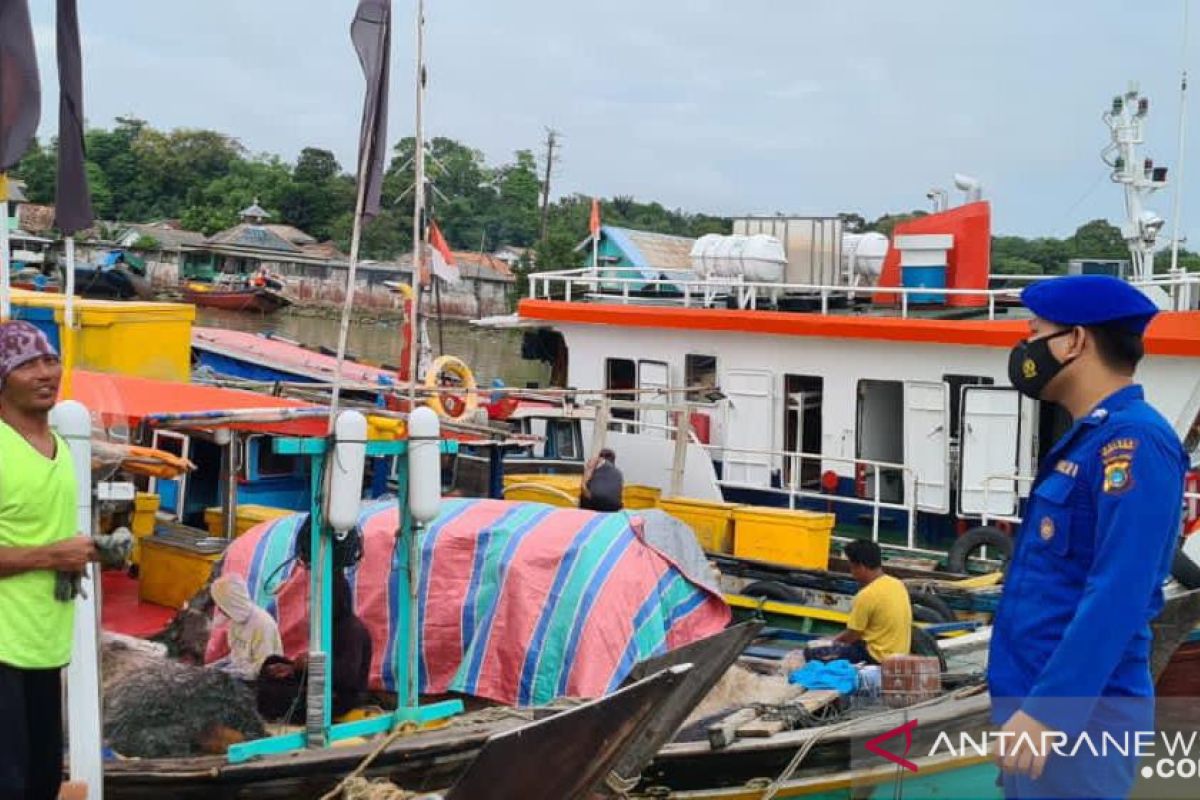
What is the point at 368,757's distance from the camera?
5.50 meters

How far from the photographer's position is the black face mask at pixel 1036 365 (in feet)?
9.53

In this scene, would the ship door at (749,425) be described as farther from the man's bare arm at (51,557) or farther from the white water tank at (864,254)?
the man's bare arm at (51,557)

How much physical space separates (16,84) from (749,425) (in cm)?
762

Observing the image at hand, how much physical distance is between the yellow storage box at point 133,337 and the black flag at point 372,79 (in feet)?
13.9

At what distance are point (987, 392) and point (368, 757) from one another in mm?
6633

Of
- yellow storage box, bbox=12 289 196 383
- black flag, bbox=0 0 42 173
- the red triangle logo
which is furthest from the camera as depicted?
yellow storage box, bbox=12 289 196 383

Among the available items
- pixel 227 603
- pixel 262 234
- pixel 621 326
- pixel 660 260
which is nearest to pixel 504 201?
pixel 262 234

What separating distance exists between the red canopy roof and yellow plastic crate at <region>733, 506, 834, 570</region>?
3697 mm

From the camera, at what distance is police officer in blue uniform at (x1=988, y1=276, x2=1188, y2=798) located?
2.61 m

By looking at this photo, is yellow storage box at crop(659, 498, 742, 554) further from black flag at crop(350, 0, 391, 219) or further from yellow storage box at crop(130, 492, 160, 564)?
black flag at crop(350, 0, 391, 219)

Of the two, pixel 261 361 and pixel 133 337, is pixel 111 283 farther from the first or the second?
pixel 133 337

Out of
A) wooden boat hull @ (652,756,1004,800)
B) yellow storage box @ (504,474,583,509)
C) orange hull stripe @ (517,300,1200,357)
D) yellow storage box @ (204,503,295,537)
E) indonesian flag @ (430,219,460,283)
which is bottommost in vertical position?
wooden boat hull @ (652,756,1004,800)

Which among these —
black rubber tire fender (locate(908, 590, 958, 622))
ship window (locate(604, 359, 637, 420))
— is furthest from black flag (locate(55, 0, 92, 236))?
ship window (locate(604, 359, 637, 420))

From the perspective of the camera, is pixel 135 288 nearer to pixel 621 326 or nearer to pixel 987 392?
pixel 621 326
